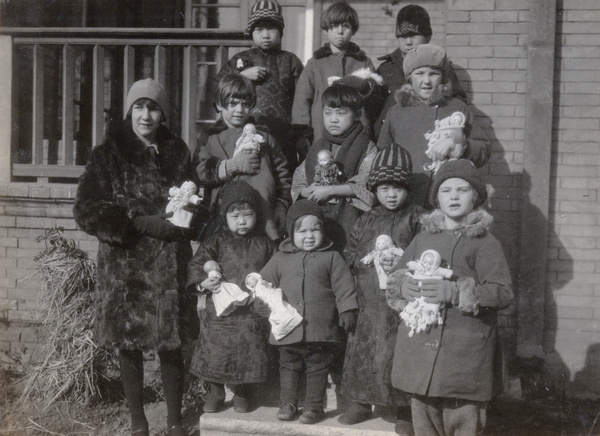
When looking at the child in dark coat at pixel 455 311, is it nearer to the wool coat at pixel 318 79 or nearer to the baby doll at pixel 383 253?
the baby doll at pixel 383 253

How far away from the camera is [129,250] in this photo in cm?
385

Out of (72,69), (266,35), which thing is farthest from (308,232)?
(72,69)

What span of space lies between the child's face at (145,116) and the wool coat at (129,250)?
0.05 m

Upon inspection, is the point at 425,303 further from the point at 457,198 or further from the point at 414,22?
the point at 414,22

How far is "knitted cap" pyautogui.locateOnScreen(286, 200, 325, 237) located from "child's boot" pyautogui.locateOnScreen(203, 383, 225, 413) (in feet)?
3.43

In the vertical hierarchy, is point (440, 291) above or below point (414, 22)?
below

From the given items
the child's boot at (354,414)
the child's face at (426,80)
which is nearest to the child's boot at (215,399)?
the child's boot at (354,414)

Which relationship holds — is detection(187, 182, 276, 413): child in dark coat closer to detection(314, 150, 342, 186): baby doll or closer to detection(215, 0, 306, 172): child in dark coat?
detection(314, 150, 342, 186): baby doll

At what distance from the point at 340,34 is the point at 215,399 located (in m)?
2.57

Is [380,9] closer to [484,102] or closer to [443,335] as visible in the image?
[484,102]

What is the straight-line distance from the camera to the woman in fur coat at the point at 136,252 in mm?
3787

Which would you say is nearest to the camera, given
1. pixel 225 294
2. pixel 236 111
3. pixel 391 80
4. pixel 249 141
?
pixel 225 294

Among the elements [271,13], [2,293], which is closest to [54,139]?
[2,293]

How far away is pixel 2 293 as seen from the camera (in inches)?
223
